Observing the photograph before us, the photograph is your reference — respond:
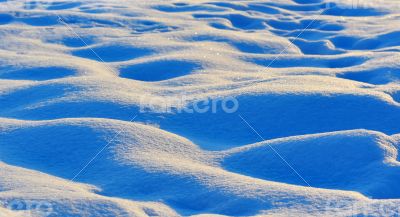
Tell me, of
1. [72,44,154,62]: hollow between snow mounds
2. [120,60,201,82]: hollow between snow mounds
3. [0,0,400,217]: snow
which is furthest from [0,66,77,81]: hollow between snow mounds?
[72,44,154,62]: hollow between snow mounds

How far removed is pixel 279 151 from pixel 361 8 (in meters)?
3.85

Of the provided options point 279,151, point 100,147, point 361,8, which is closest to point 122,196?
point 100,147

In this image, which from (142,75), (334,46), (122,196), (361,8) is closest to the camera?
(122,196)

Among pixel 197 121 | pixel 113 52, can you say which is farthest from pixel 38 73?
pixel 197 121

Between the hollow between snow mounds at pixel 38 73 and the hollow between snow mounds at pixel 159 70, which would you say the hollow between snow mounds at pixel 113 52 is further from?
the hollow between snow mounds at pixel 38 73

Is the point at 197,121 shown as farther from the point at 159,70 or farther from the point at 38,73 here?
the point at 38,73

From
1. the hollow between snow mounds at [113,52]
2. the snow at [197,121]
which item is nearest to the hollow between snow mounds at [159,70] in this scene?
the snow at [197,121]

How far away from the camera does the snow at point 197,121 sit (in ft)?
7.66

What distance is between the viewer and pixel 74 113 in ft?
10.3

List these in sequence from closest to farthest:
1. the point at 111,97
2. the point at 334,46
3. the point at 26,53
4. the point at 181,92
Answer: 1. the point at 111,97
2. the point at 181,92
3. the point at 26,53
4. the point at 334,46

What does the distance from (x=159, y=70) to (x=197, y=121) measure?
37.5 inches

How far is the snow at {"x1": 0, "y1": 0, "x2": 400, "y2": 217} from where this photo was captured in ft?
7.66

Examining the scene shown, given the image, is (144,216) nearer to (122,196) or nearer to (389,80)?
(122,196)

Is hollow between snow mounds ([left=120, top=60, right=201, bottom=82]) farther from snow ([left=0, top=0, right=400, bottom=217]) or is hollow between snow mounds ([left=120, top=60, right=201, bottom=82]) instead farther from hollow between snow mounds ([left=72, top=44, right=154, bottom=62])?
hollow between snow mounds ([left=72, top=44, right=154, bottom=62])
